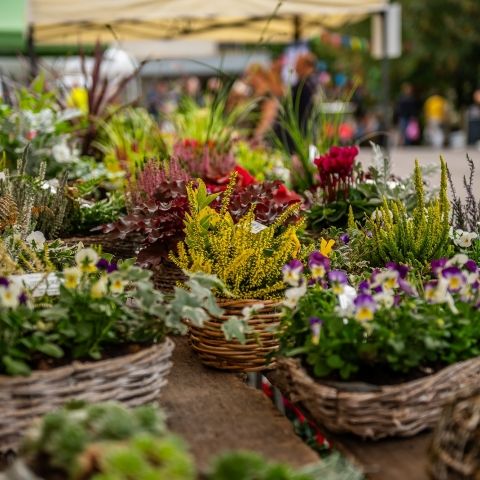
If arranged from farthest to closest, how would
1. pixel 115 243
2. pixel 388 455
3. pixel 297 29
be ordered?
pixel 297 29, pixel 115 243, pixel 388 455

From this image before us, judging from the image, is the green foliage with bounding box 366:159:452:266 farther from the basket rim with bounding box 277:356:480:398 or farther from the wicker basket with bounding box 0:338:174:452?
the wicker basket with bounding box 0:338:174:452

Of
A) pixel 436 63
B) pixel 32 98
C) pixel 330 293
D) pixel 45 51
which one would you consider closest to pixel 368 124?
pixel 436 63

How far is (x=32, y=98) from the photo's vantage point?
3789 mm

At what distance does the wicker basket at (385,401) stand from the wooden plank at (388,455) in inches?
0.8

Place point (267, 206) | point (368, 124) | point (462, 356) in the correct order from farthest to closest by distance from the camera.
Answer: point (368, 124) → point (267, 206) → point (462, 356)

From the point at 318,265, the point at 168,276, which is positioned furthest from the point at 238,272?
the point at 168,276

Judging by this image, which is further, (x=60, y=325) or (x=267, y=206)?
(x=267, y=206)

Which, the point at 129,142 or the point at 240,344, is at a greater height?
the point at 129,142

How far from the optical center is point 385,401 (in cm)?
154

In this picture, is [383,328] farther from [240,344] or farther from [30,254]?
Answer: [30,254]

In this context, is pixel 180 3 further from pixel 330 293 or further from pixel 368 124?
pixel 368 124

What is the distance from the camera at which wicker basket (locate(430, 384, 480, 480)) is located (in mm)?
1322

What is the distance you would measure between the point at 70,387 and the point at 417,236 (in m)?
1.16

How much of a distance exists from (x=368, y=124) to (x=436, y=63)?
3.84 m
